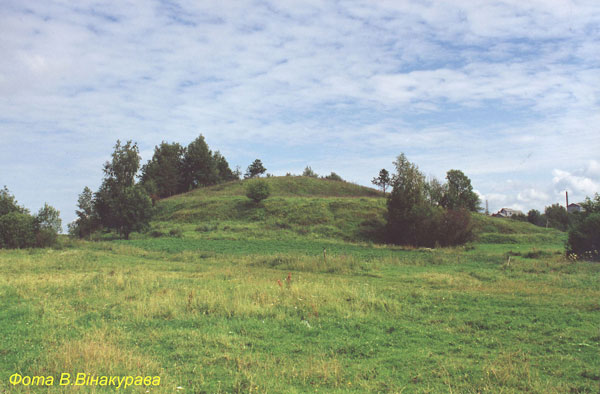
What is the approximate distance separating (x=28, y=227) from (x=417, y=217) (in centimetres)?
4060

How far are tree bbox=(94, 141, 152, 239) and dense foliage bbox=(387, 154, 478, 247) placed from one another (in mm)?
32184

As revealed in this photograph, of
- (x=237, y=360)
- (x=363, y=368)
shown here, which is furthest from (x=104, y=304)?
(x=363, y=368)

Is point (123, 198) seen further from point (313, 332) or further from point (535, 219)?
point (535, 219)

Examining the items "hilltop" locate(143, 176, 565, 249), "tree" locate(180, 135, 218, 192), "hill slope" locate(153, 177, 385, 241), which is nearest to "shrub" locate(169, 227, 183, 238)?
"hilltop" locate(143, 176, 565, 249)

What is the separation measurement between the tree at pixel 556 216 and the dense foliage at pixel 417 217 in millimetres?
60507

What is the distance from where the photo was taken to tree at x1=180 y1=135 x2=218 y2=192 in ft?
323

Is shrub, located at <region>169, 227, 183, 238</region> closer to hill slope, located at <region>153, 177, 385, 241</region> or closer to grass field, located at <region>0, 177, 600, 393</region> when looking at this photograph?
hill slope, located at <region>153, 177, 385, 241</region>

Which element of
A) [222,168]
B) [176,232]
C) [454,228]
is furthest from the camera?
[222,168]

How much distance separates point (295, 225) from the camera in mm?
56188

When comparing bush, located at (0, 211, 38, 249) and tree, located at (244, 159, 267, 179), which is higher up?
tree, located at (244, 159, 267, 179)

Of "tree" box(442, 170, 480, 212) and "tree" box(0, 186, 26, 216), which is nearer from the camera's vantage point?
"tree" box(0, 186, 26, 216)

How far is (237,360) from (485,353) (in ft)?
17.6

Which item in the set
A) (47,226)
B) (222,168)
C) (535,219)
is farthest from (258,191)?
(535,219)

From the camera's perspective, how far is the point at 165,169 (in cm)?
9612
